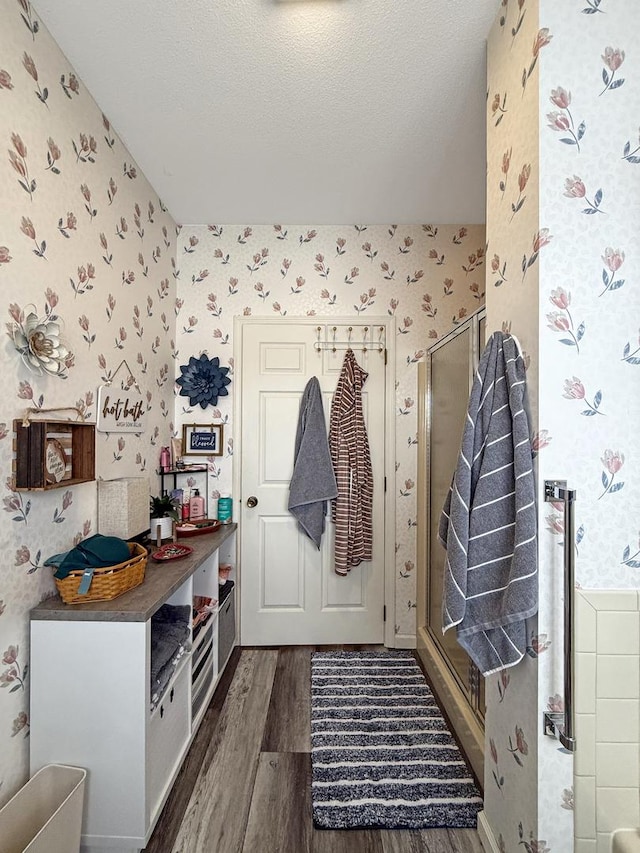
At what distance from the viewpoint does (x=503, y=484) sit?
4.06 feet

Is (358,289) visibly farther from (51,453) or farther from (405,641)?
(405,641)

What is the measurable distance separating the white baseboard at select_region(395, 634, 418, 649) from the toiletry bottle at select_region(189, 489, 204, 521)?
141cm

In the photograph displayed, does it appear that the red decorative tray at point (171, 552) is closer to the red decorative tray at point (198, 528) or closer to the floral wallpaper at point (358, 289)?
the red decorative tray at point (198, 528)

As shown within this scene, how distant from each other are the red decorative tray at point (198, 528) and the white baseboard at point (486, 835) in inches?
66.6

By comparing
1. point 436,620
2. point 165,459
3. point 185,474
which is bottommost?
point 436,620

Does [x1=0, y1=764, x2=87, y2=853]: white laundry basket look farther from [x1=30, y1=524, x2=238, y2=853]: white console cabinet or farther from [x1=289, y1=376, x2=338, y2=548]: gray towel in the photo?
[x1=289, y1=376, x2=338, y2=548]: gray towel

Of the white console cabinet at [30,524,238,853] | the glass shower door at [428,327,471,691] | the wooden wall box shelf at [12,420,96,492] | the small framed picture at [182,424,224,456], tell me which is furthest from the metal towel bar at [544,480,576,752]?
the small framed picture at [182,424,224,456]

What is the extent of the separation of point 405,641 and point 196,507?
1514 mm

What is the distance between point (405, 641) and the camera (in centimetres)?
285

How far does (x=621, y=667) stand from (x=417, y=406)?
75.0 inches

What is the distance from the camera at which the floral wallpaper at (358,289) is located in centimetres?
288

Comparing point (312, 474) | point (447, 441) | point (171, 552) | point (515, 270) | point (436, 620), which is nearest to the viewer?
point (515, 270)

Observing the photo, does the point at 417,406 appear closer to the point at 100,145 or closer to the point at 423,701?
the point at 423,701

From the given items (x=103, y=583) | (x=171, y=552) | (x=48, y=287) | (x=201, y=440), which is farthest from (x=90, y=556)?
(x=201, y=440)
